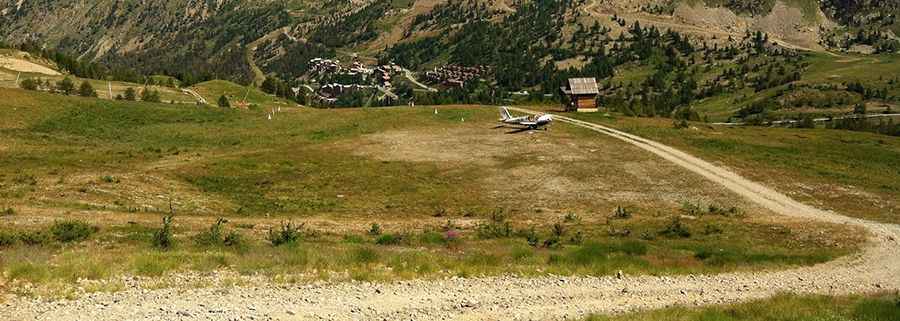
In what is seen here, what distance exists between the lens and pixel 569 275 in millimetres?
25266

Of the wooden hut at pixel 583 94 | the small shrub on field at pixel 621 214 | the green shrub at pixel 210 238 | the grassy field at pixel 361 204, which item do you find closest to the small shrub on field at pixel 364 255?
the grassy field at pixel 361 204

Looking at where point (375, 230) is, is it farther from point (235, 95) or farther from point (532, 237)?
point (235, 95)

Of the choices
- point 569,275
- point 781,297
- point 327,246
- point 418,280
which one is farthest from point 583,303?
point 327,246

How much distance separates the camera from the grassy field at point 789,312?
2050 cm

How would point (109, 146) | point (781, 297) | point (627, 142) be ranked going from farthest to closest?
point (627, 142)
point (109, 146)
point (781, 297)

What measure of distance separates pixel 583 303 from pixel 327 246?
37.3 ft

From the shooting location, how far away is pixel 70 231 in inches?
1034

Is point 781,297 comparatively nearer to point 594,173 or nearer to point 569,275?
point 569,275

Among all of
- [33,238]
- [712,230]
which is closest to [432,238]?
[712,230]

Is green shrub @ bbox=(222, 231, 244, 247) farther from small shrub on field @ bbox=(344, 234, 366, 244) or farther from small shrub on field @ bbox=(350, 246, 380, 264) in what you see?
small shrub on field @ bbox=(350, 246, 380, 264)

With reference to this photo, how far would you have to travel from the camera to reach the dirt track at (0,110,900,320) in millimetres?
18453

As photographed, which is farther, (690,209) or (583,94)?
(583,94)

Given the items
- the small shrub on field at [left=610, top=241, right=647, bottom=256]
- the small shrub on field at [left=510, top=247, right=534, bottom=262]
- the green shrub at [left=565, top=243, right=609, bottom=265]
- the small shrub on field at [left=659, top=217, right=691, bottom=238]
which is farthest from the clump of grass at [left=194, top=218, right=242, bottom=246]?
the small shrub on field at [left=659, top=217, right=691, bottom=238]

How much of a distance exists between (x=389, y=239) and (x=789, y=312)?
16.6 meters
